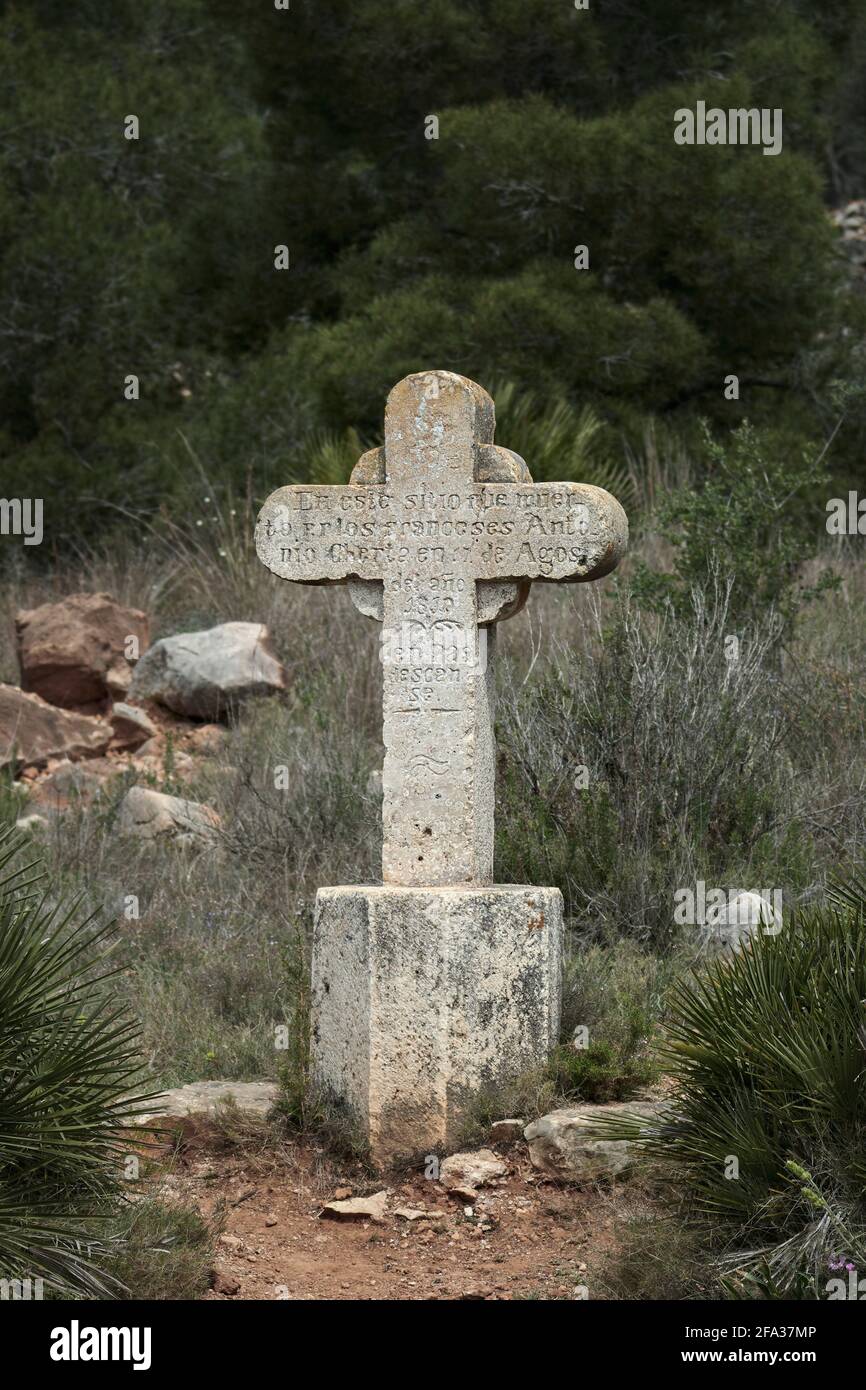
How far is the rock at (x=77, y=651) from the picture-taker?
36.6ft

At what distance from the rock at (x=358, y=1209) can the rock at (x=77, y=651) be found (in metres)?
6.48

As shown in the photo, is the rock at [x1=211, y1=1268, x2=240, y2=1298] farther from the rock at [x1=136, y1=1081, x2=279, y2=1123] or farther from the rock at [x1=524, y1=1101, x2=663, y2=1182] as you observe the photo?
the rock at [x1=524, y1=1101, x2=663, y2=1182]

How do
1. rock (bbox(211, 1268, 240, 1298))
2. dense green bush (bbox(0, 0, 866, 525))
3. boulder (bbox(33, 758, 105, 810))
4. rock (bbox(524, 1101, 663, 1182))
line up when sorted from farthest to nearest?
1. dense green bush (bbox(0, 0, 866, 525))
2. boulder (bbox(33, 758, 105, 810))
3. rock (bbox(524, 1101, 663, 1182))
4. rock (bbox(211, 1268, 240, 1298))

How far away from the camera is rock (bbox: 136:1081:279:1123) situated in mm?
5590

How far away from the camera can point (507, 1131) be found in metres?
5.29

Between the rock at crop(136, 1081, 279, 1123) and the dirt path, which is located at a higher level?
the rock at crop(136, 1081, 279, 1123)

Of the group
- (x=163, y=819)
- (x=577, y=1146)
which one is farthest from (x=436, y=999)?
(x=163, y=819)

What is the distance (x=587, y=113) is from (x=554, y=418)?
5178 millimetres

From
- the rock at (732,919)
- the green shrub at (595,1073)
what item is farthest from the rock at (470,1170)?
the rock at (732,919)

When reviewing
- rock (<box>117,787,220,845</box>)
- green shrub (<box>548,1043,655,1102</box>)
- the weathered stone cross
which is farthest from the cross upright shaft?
rock (<box>117,787,220,845</box>)

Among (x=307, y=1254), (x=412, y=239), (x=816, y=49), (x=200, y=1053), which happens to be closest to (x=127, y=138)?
(x=412, y=239)

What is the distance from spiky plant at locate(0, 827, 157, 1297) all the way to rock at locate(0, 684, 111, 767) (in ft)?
18.8

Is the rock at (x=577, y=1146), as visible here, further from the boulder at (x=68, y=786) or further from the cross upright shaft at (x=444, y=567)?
the boulder at (x=68, y=786)

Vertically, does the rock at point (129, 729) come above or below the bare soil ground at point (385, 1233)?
above
